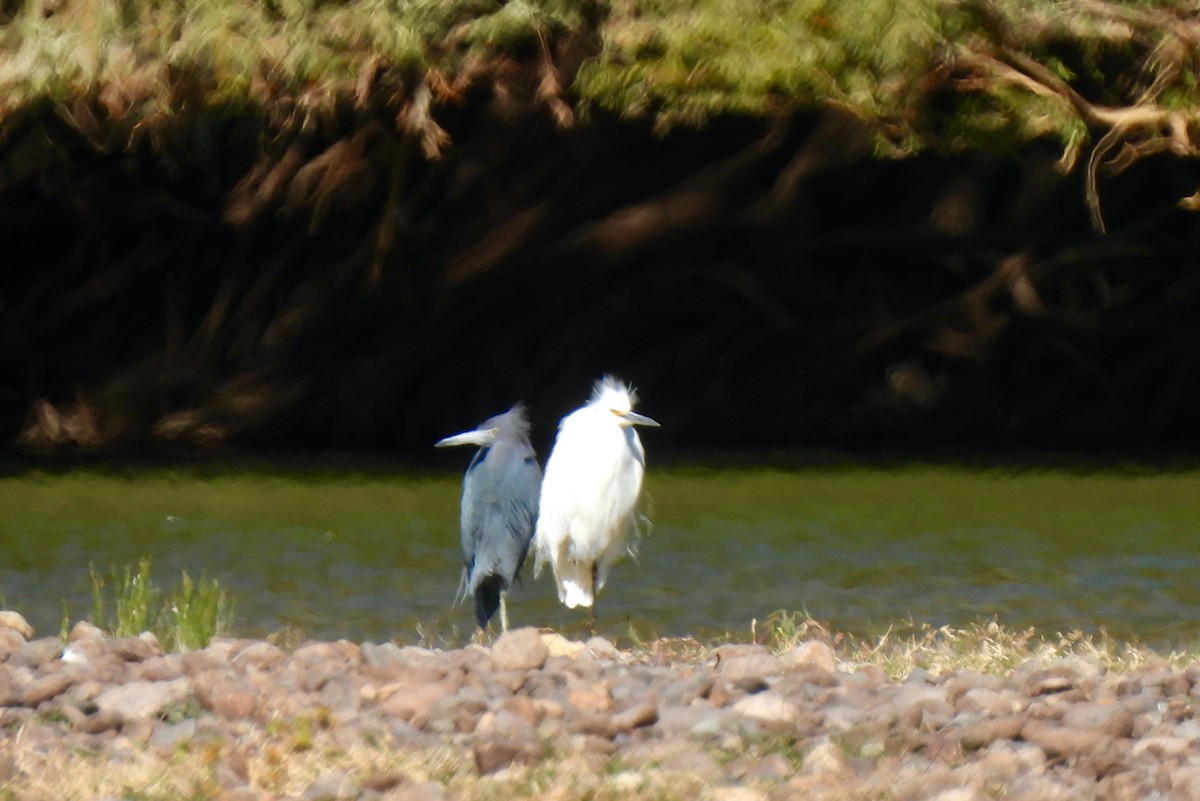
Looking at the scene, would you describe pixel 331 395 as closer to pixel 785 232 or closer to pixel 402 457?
pixel 402 457

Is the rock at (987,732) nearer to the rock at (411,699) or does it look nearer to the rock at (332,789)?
the rock at (411,699)

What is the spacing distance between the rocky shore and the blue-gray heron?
198cm

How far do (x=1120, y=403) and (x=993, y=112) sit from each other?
435 cm

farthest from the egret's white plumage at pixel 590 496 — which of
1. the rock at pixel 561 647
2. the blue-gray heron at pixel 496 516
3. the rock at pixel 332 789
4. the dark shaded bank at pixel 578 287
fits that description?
the dark shaded bank at pixel 578 287

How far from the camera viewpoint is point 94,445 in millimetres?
13547

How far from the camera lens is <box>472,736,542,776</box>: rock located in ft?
12.8

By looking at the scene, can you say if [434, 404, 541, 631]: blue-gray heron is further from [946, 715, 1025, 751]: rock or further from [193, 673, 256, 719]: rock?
[946, 715, 1025, 751]: rock

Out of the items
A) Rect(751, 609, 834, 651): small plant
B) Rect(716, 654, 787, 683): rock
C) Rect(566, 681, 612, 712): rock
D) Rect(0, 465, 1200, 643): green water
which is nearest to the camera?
Rect(566, 681, 612, 712): rock

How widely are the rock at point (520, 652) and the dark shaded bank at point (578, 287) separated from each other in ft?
24.0

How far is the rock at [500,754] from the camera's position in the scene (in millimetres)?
3902

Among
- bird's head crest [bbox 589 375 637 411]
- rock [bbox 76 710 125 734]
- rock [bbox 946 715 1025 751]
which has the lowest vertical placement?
rock [bbox 76 710 125 734]

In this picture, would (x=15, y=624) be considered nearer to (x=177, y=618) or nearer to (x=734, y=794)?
(x=177, y=618)

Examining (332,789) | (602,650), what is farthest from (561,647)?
(332,789)

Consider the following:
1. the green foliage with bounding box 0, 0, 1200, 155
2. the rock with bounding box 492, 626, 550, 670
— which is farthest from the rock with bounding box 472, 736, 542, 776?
the green foliage with bounding box 0, 0, 1200, 155
